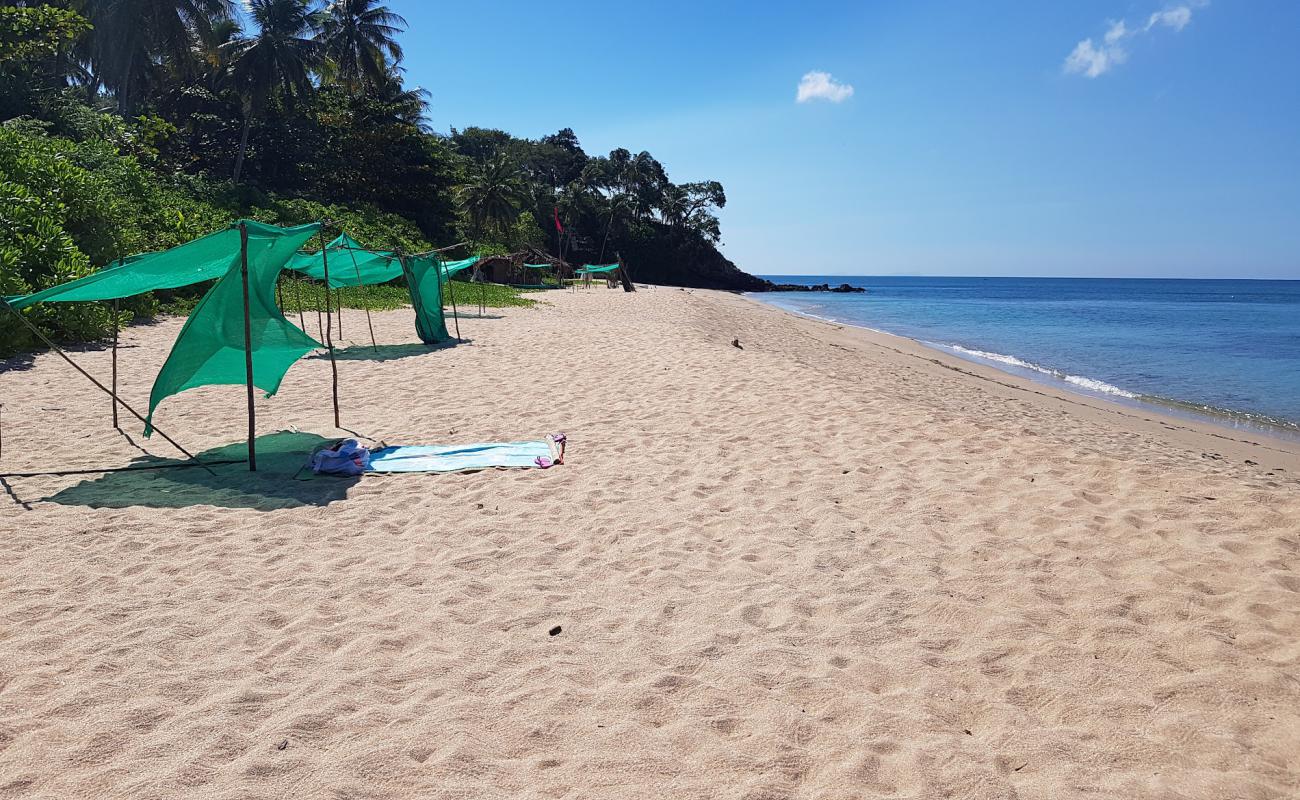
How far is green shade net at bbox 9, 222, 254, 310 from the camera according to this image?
206 inches

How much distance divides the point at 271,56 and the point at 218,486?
112 ft

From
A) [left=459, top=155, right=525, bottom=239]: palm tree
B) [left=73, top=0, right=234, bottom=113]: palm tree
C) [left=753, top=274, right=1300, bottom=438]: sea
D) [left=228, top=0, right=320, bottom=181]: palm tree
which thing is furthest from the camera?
[left=459, top=155, right=525, bottom=239]: palm tree

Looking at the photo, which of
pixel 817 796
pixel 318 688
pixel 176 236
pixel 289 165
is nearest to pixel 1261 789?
pixel 817 796

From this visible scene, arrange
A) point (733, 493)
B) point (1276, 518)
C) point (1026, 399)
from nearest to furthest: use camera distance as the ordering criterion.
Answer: point (1276, 518), point (733, 493), point (1026, 399)

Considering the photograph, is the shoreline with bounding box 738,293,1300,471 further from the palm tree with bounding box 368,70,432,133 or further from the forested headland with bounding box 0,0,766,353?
the palm tree with bounding box 368,70,432,133

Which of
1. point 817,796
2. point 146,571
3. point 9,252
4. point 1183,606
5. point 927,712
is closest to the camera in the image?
point 817,796

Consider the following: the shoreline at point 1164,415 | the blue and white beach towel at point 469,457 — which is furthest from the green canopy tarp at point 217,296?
the shoreline at point 1164,415

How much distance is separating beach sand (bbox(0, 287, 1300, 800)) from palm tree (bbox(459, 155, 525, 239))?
36.7 m

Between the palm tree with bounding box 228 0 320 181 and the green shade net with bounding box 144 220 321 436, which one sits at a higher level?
the palm tree with bounding box 228 0 320 181

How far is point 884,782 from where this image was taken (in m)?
2.38

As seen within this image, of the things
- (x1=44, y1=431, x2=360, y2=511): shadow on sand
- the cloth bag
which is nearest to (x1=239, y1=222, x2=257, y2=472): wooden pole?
(x1=44, y1=431, x2=360, y2=511): shadow on sand

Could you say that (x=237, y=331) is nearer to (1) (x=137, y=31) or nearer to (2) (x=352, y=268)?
(2) (x=352, y=268)

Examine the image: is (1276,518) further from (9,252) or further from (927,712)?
(9,252)

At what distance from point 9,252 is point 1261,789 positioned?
14.3m
